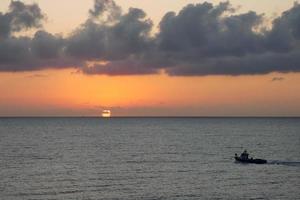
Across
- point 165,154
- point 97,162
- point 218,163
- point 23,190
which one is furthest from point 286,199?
point 165,154

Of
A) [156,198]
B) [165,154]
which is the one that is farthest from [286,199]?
[165,154]

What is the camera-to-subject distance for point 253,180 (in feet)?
A: 279

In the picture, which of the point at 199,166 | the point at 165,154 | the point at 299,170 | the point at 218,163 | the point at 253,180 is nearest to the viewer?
the point at 253,180

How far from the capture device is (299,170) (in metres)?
97.1


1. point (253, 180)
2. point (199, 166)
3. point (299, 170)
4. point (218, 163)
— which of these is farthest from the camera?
point (218, 163)

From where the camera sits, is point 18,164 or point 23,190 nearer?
point 23,190

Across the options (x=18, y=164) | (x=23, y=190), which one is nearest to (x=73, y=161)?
(x=18, y=164)

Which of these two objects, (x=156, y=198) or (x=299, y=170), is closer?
(x=156, y=198)

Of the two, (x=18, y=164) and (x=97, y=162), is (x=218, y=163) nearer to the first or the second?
(x=97, y=162)

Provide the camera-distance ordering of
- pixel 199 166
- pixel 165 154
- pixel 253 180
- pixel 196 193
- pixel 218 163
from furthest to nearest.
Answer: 1. pixel 165 154
2. pixel 218 163
3. pixel 199 166
4. pixel 253 180
5. pixel 196 193

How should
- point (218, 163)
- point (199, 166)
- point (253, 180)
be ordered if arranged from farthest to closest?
point (218, 163) → point (199, 166) → point (253, 180)

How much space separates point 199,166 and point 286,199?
37.2 metres

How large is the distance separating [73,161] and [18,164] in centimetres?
1307

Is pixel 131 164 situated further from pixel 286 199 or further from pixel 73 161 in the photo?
pixel 286 199
